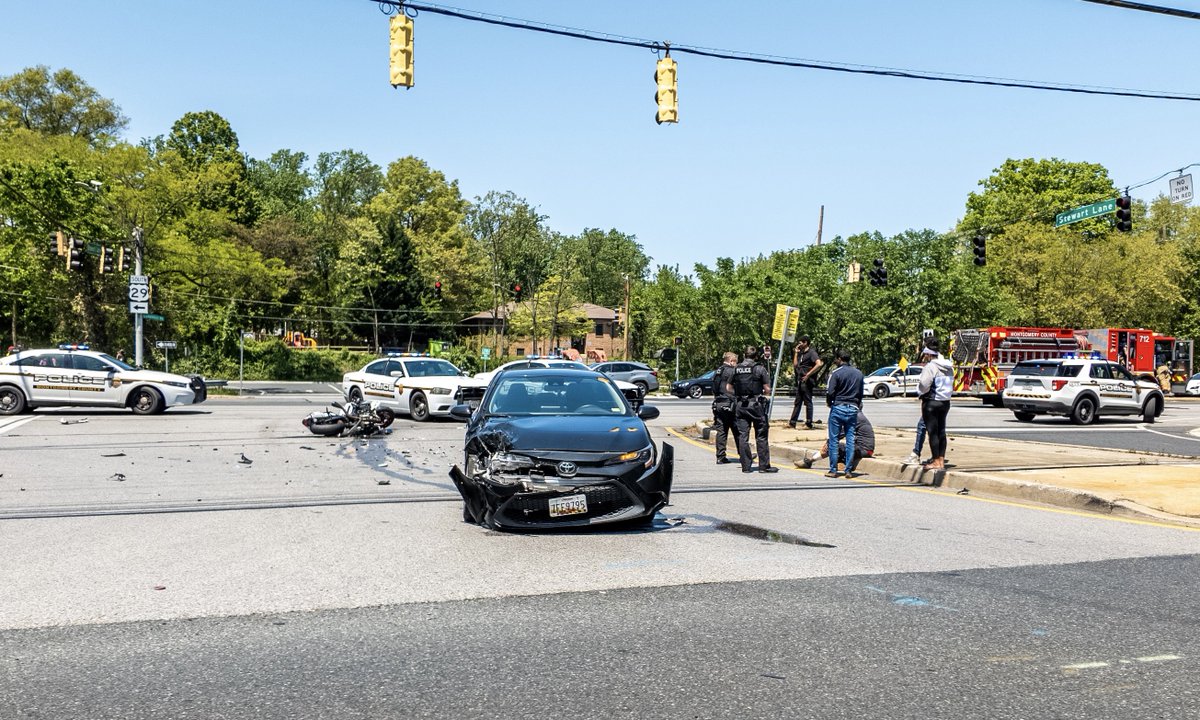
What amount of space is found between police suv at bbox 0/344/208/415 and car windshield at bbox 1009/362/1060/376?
21.9 m

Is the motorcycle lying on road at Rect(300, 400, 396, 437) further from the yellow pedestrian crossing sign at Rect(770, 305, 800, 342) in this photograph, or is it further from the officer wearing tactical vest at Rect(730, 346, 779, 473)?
the yellow pedestrian crossing sign at Rect(770, 305, 800, 342)

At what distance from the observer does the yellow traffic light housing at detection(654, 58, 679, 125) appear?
15.6 m

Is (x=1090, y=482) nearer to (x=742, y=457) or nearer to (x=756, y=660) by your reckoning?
(x=742, y=457)

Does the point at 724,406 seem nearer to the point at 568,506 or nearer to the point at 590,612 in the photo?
the point at 568,506

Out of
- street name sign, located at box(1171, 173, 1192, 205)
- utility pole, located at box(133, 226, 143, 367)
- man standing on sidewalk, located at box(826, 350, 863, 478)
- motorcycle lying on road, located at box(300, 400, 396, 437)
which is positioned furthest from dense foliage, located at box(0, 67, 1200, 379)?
man standing on sidewalk, located at box(826, 350, 863, 478)

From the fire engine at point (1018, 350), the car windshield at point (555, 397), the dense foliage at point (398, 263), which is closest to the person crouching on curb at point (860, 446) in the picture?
the car windshield at point (555, 397)

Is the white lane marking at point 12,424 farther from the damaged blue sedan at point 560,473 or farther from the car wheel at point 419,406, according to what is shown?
the damaged blue sedan at point 560,473

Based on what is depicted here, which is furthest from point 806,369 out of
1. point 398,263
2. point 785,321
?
point 398,263

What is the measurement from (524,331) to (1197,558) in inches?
3084

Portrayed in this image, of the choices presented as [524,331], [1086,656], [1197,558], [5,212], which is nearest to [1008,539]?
[1197,558]

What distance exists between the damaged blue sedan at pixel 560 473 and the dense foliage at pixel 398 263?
34.0 meters

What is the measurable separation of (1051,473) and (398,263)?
6800 centimetres

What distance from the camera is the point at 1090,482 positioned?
1202 centimetres

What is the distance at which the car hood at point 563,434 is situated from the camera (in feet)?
27.5
